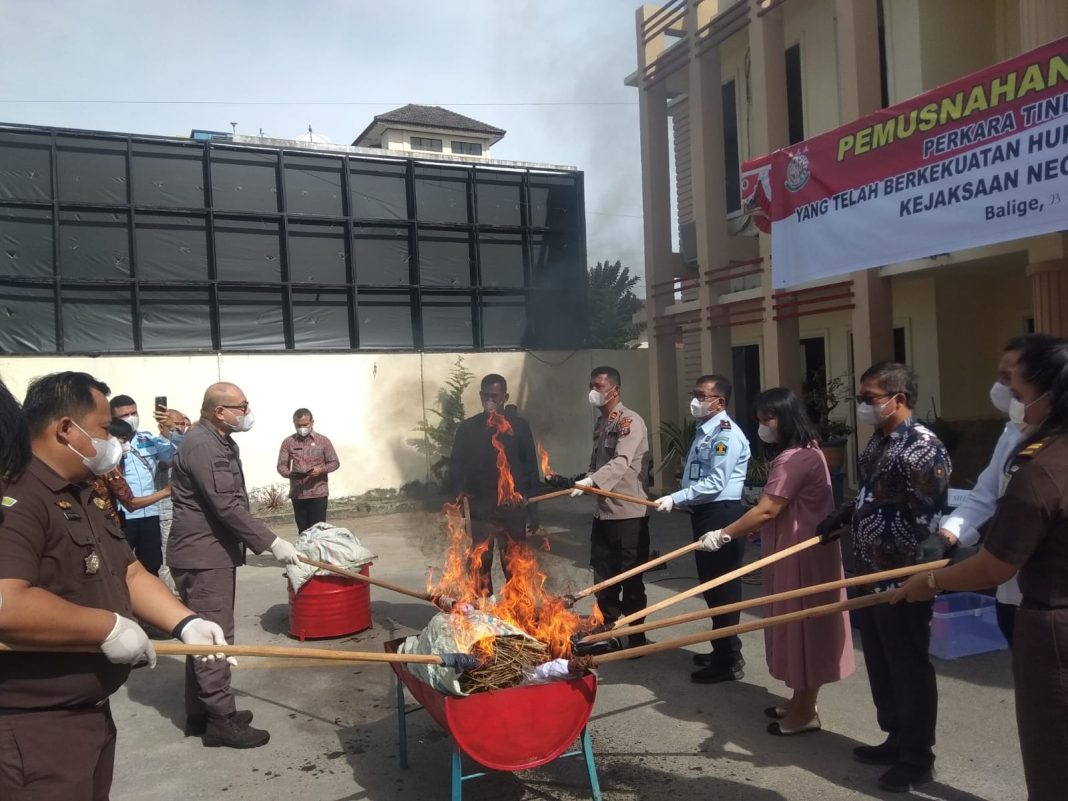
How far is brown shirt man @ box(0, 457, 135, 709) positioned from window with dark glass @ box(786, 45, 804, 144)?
1172cm

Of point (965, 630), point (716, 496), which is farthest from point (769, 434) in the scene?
point (965, 630)

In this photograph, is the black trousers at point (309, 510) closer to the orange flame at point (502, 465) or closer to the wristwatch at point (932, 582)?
the orange flame at point (502, 465)

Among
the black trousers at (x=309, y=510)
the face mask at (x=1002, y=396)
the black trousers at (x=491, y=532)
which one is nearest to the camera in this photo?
the face mask at (x=1002, y=396)

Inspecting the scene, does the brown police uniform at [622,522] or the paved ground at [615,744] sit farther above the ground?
the brown police uniform at [622,522]

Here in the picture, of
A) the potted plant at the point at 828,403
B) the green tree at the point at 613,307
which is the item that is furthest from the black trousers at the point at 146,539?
the green tree at the point at 613,307

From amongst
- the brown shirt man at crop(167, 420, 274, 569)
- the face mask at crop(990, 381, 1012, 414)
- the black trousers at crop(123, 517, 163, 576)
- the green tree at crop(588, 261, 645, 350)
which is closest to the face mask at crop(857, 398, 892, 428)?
the face mask at crop(990, 381, 1012, 414)

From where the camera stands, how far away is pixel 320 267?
14789 mm

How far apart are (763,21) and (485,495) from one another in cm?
834

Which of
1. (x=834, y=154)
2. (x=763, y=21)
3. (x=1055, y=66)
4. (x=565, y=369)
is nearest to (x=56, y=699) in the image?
(x=1055, y=66)

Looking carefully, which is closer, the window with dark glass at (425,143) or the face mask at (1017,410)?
the face mask at (1017,410)

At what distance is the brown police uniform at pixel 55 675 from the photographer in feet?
7.13

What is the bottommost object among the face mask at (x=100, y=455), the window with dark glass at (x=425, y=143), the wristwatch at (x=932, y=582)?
the wristwatch at (x=932, y=582)

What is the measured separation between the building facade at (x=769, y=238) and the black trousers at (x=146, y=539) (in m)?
7.72

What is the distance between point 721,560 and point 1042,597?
274 centimetres
